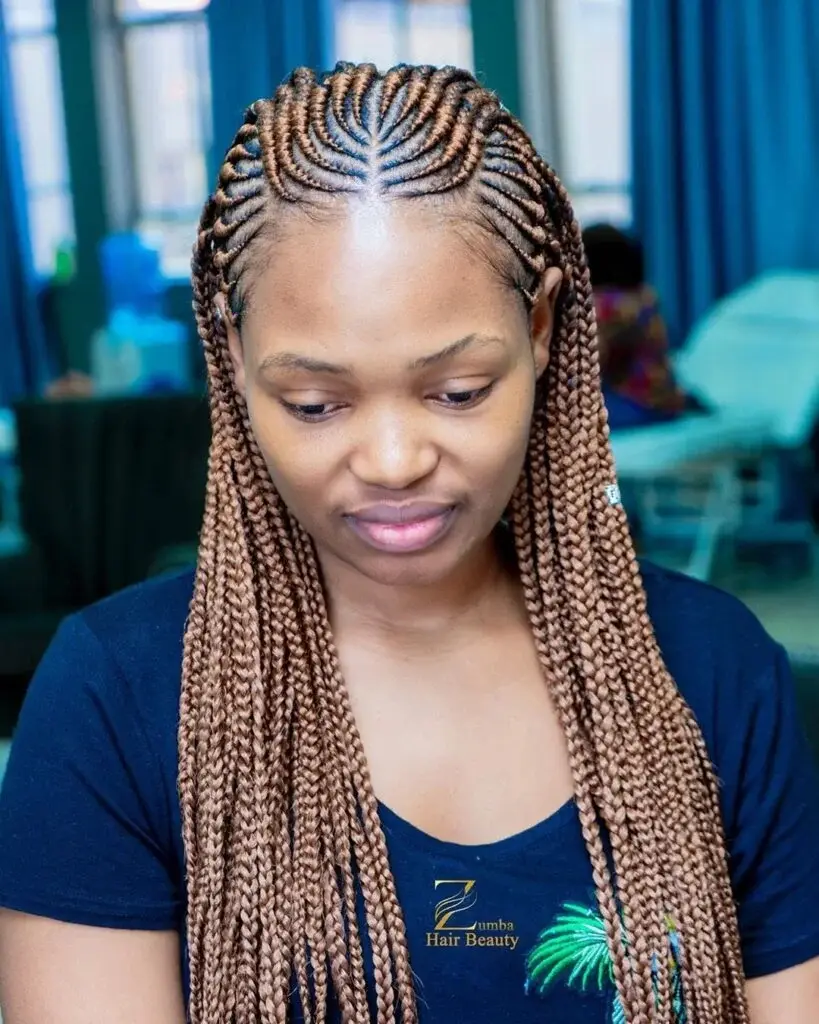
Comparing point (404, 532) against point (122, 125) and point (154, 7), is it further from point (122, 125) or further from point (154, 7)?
point (122, 125)

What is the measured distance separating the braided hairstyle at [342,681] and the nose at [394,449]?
0.13 metres

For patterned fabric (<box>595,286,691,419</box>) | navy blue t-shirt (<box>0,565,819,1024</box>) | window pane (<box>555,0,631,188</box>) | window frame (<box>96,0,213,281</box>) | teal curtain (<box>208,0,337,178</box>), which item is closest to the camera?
navy blue t-shirt (<box>0,565,819,1024</box>)

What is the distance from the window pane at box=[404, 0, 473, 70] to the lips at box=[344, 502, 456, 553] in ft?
18.9

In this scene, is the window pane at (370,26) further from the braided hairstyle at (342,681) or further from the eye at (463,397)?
the eye at (463,397)

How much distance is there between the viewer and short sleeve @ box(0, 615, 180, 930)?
1033 millimetres

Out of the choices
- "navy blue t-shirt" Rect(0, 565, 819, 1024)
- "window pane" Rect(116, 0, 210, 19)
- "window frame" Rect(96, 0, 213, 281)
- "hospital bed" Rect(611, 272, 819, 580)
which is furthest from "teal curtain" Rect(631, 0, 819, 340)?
"navy blue t-shirt" Rect(0, 565, 819, 1024)

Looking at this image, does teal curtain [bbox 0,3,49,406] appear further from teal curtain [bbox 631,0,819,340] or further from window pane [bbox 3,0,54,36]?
teal curtain [bbox 631,0,819,340]

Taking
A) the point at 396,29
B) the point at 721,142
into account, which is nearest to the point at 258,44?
the point at 396,29

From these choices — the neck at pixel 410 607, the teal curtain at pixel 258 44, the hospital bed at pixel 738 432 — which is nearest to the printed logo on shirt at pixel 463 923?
the neck at pixel 410 607

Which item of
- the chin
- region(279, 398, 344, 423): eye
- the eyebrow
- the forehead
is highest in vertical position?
the forehead

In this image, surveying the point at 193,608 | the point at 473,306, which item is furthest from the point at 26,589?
the point at 473,306

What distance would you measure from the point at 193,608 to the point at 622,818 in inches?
14.5

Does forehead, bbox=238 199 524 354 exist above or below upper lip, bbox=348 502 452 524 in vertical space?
above

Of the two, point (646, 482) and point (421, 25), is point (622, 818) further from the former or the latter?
point (421, 25)
